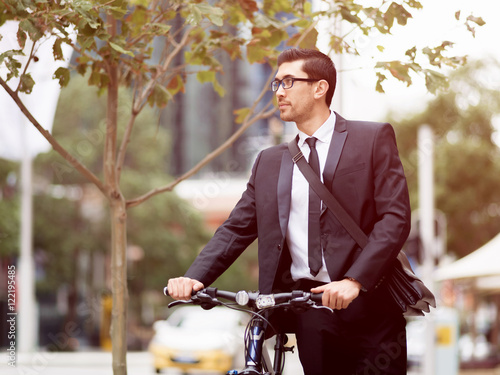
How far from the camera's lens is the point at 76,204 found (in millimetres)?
28484

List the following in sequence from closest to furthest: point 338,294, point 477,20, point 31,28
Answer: point 338,294, point 31,28, point 477,20

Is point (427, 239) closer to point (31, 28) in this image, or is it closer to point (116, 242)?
point (116, 242)

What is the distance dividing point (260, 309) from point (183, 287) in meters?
0.32

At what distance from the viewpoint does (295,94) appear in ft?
10.6

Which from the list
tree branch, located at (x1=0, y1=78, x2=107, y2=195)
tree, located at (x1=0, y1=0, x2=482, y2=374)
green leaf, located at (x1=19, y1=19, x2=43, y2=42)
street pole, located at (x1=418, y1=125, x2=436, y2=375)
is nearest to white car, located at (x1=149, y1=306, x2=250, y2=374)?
street pole, located at (x1=418, y1=125, x2=436, y2=375)

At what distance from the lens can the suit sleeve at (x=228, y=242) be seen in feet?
10.5

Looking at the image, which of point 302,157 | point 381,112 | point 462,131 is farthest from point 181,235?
point 302,157

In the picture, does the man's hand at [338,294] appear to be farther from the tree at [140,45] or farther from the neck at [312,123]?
the tree at [140,45]

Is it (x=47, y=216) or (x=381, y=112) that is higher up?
(x=381, y=112)

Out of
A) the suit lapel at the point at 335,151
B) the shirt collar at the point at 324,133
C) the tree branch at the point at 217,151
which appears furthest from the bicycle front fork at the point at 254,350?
the tree branch at the point at 217,151

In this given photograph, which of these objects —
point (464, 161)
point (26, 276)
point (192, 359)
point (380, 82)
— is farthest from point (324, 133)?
point (464, 161)

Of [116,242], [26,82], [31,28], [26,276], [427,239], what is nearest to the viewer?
[31,28]

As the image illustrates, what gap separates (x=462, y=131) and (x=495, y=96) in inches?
72.7

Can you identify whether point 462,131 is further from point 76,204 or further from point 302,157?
point 302,157
